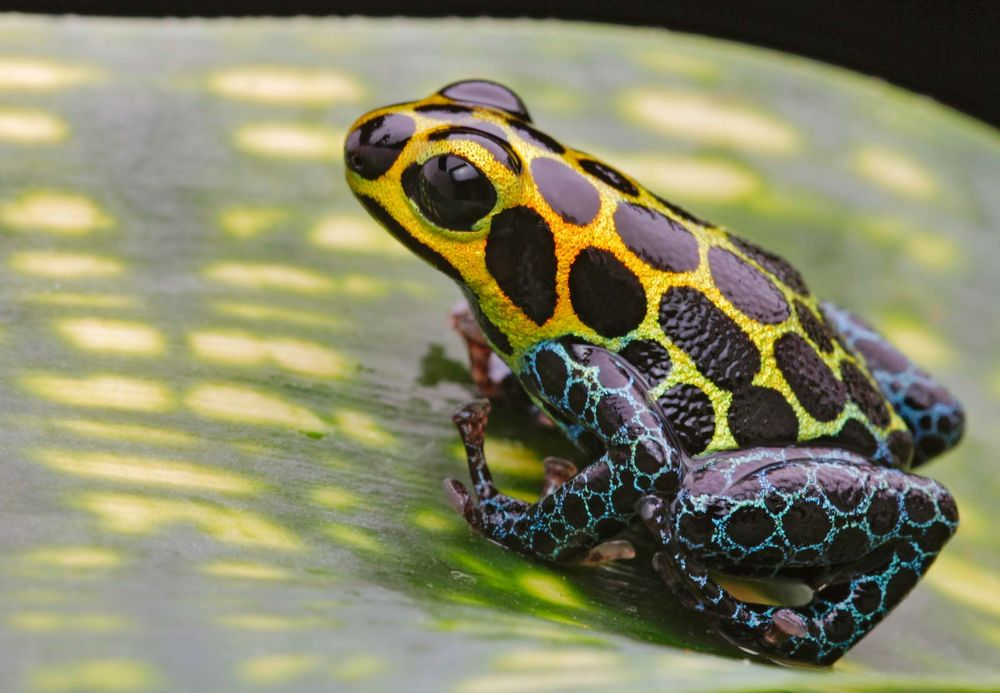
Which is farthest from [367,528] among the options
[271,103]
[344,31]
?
[344,31]

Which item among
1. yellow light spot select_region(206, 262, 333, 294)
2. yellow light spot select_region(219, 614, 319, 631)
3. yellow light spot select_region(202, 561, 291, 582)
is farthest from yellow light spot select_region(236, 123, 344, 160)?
yellow light spot select_region(219, 614, 319, 631)

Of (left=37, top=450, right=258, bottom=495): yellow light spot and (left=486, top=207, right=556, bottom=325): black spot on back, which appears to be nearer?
(left=37, top=450, right=258, bottom=495): yellow light spot

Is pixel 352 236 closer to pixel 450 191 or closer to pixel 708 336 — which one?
pixel 450 191

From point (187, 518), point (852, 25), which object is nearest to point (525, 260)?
point (187, 518)

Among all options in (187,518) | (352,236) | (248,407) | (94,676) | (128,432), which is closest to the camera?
(94,676)

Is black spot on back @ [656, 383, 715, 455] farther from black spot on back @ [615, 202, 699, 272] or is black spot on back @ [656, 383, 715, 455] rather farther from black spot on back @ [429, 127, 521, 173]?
black spot on back @ [429, 127, 521, 173]

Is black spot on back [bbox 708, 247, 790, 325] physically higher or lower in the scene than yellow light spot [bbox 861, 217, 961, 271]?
lower

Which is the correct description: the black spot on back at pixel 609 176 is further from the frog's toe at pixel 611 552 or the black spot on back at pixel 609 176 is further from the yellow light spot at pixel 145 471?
the yellow light spot at pixel 145 471
